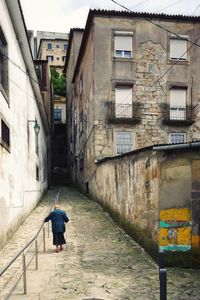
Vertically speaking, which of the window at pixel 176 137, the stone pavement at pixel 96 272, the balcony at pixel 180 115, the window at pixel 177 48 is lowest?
the stone pavement at pixel 96 272

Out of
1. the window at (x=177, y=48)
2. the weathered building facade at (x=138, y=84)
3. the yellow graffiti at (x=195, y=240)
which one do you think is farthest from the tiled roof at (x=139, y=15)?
the yellow graffiti at (x=195, y=240)

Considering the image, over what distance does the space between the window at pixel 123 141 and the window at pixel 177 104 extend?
293cm

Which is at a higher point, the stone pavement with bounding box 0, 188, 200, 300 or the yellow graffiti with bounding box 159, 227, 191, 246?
the yellow graffiti with bounding box 159, 227, 191, 246

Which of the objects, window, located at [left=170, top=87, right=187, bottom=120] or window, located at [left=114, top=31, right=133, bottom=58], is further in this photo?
window, located at [left=170, top=87, right=187, bottom=120]

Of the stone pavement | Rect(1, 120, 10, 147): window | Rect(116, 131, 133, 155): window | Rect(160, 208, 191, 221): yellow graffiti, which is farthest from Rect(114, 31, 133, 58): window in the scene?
Rect(160, 208, 191, 221): yellow graffiti

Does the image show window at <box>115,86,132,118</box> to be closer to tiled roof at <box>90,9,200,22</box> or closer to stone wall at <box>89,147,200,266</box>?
tiled roof at <box>90,9,200,22</box>

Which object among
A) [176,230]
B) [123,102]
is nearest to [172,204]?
[176,230]

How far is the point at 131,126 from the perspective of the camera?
2109 centimetres

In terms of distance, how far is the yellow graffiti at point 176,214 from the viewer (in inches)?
336

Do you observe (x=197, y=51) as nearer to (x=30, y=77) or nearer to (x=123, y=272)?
(x=30, y=77)

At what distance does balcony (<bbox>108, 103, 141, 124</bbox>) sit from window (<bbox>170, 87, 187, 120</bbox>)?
2.19m

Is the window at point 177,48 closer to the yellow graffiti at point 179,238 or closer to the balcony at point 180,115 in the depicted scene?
the balcony at point 180,115

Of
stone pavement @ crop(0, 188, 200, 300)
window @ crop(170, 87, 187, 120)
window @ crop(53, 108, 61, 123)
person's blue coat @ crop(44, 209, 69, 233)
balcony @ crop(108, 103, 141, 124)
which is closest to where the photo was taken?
stone pavement @ crop(0, 188, 200, 300)

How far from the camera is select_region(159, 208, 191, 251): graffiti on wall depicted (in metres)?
8.52
